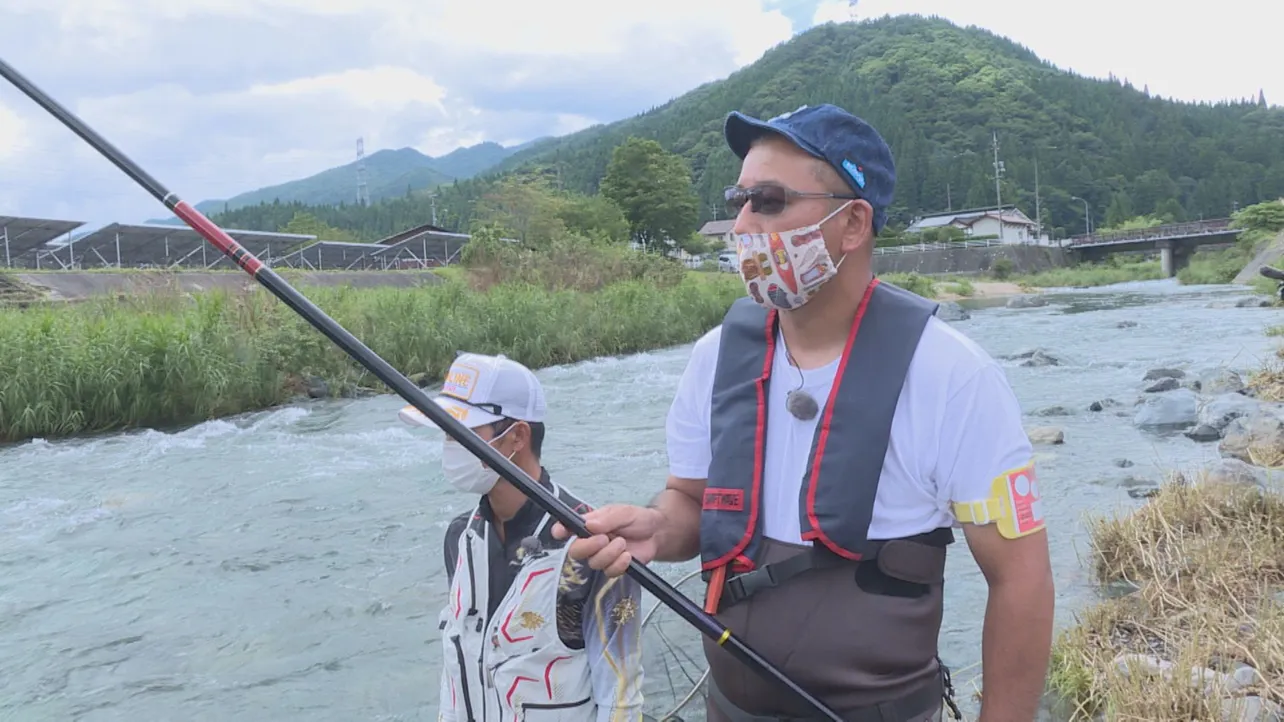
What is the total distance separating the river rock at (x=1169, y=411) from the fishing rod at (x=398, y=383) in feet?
34.1

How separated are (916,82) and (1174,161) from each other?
48481mm

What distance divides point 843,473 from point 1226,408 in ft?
34.9

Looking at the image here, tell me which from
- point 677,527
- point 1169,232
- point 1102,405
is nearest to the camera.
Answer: point 677,527

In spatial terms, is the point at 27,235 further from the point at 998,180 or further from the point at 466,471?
the point at 998,180

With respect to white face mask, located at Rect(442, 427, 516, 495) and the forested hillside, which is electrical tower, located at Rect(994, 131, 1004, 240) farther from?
white face mask, located at Rect(442, 427, 516, 495)

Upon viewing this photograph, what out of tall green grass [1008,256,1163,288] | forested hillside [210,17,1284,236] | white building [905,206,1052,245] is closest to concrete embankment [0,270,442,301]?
tall green grass [1008,256,1163,288]

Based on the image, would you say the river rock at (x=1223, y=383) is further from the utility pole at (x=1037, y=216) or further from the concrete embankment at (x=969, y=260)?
the utility pole at (x=1037, y=216)

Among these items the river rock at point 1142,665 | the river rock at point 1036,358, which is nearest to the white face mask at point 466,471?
the river rock at point 1142,665

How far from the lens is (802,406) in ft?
6.22

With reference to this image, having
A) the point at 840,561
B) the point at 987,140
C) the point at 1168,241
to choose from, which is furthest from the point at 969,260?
the point at 840,561

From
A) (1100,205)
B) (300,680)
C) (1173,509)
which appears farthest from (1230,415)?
(1100,205)

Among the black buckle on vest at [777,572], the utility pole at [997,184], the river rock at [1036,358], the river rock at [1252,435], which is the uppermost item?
the utility pole at [997,184]

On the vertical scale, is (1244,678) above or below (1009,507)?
below

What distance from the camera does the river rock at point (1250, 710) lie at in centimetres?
311
